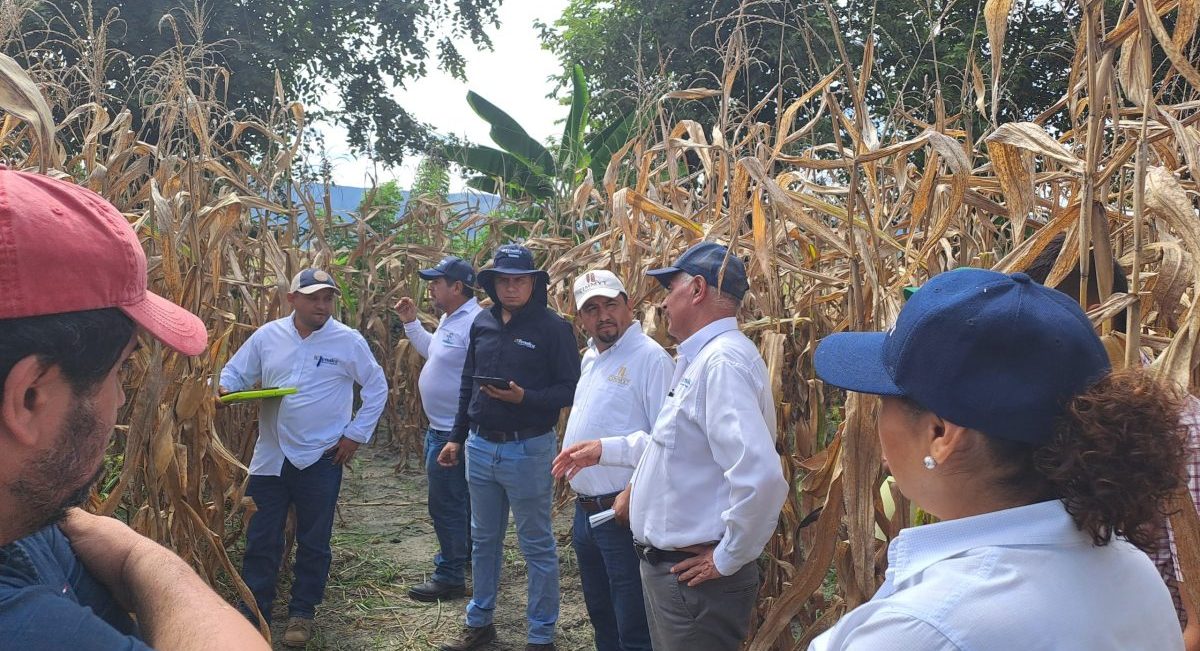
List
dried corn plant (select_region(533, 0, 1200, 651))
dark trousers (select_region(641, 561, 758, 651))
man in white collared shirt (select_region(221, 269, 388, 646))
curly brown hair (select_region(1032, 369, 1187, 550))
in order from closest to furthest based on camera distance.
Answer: curly brown hair (select_region(1032, 369, 1187, 550)), dried corn plant (select_region(533, 0, 1200, 651)), dark trousers (select_region(641, 561, 758, 651)), man in white collared shirt (select_region(221, 269, 388, 646))

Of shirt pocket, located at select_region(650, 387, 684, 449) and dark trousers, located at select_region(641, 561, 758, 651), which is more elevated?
shirt pocket, located at select_region(650, 387, 684, 449)

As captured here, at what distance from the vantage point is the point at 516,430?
4.32 m

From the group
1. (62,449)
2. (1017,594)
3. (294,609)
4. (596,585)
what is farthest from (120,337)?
(294,609)

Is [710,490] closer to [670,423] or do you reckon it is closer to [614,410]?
[670,423]

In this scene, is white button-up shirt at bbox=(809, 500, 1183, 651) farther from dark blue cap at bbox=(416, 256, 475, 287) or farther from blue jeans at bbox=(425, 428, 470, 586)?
dark blue cap at bbox=(416, 256, 475, 287)

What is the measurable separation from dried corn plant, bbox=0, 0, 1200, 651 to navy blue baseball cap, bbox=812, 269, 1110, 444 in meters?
0.61

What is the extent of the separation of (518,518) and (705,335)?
1.82 m

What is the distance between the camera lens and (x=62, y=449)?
0.96 m

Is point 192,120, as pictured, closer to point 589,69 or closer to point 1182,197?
point 1182,197

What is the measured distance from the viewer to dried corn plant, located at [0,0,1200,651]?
1781mm

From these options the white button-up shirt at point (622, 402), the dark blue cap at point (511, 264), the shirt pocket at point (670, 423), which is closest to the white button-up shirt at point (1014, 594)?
the shirt pocket at point (670, 423)

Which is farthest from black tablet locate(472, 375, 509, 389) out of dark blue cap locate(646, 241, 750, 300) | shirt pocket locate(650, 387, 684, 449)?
shirt pocket locate(650, 387, 684, 449)

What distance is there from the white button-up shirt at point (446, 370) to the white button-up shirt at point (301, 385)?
1.85 ft

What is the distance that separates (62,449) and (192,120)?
9.33 ft
